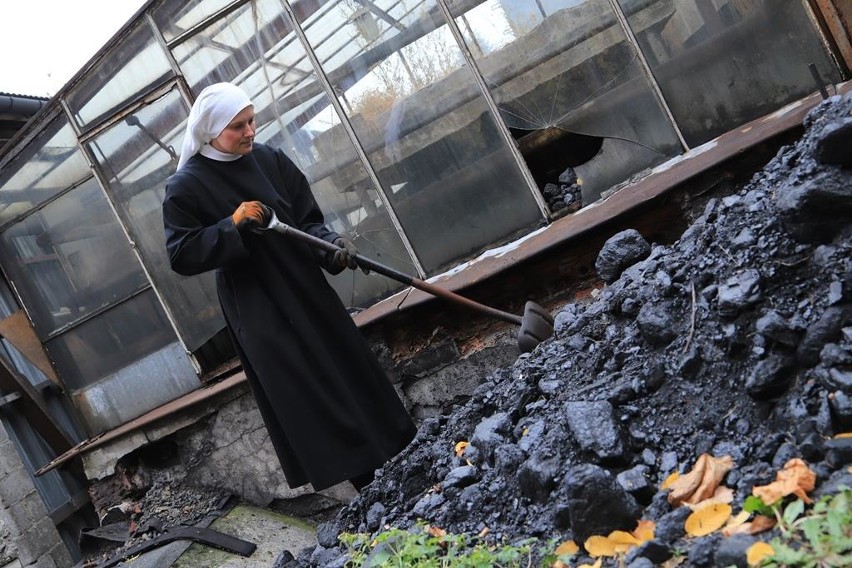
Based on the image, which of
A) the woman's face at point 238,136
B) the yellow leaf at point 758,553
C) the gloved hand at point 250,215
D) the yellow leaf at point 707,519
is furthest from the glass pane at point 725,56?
the yellow leaf at point 758,553

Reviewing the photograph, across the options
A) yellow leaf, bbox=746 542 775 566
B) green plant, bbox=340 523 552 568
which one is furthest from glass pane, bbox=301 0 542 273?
yellow leaf, bbox=746 542 775 566

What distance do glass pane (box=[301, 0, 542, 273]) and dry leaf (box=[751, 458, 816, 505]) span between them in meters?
3.61

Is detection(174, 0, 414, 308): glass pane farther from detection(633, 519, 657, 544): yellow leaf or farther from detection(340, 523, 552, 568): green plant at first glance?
detection(633, 519, 657, 544): yellow leaf

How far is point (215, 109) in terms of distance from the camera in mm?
3600

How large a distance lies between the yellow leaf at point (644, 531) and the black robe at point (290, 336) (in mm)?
1754

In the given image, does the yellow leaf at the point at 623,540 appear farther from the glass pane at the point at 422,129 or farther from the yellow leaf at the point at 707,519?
the glass pane at the point at 422,129

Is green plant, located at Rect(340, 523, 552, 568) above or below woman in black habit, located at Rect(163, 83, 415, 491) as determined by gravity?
below

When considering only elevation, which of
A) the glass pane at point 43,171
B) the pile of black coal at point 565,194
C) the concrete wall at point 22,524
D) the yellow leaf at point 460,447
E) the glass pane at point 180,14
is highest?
the glass pane at point 180,14

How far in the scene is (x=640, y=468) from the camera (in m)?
2.33

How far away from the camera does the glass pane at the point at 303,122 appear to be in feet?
19.0

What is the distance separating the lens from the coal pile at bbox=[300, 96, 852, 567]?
2.10 m

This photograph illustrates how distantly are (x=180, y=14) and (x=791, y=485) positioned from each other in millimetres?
5583

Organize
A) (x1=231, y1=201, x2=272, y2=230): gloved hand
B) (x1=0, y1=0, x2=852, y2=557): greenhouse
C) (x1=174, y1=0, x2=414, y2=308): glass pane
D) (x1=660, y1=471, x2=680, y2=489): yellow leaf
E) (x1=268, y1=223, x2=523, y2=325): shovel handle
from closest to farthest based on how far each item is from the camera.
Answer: (x1=660, y1=471, x2=680, y2=489): yellow leaf, (x1=231, y1=201, x2=272, y2=230): gloved hand, (x1=268, y1=223, x2=523, y2=325): shovel handle, (x1=0, y1=0, x2=852, y2=557): greenhouse, (x1=174, y1=0, x2=414, y2=308): glass pane

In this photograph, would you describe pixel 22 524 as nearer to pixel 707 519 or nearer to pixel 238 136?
pixel 238 136
